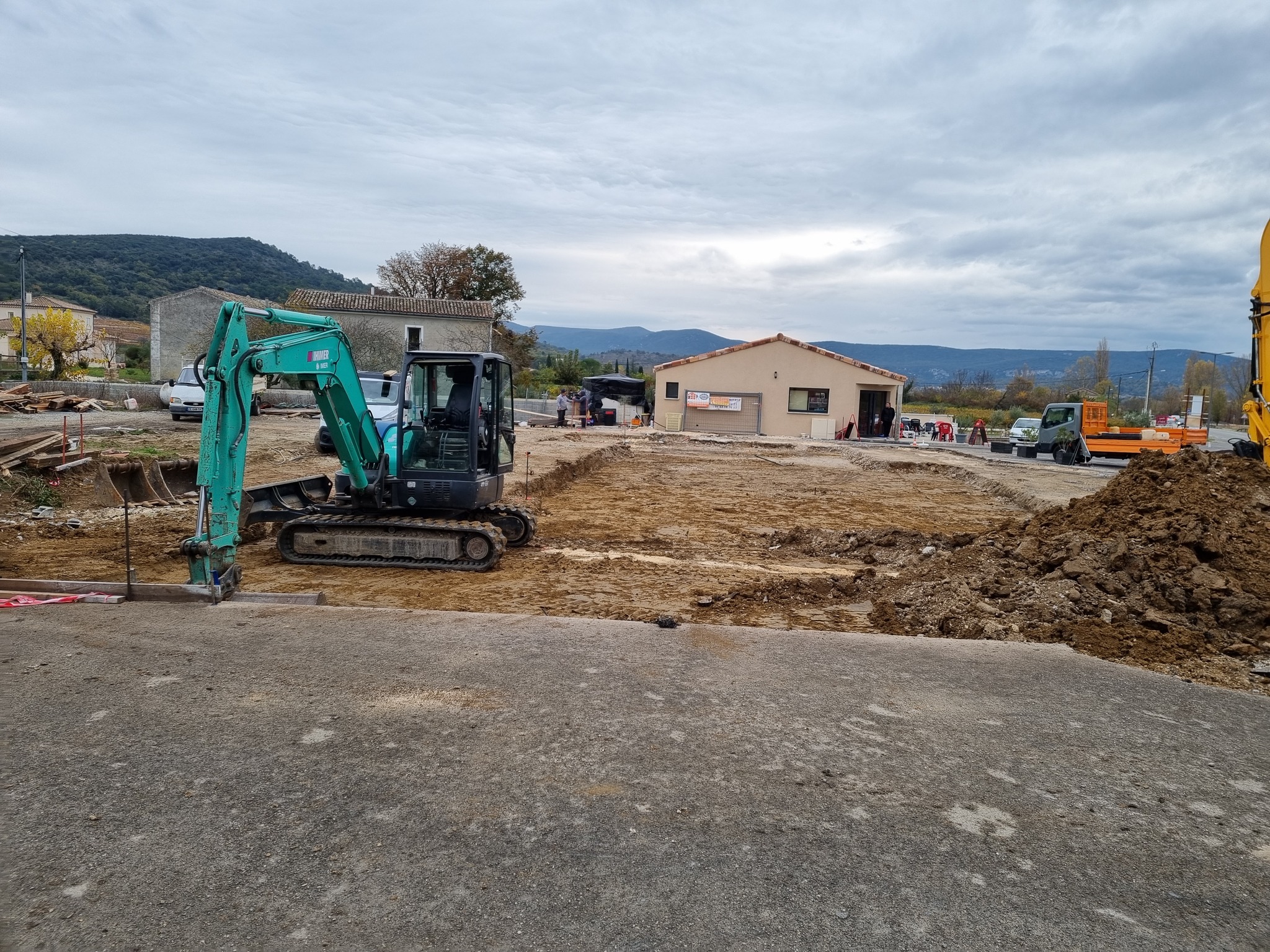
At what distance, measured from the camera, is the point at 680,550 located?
40.1 feet

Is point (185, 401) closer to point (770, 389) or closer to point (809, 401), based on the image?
point (770, 389)

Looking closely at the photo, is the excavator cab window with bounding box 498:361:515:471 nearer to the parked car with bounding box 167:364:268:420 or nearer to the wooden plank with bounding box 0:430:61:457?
the wooden plank with bounding box 0:430:61:457

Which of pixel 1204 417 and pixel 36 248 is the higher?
pixel 36 248

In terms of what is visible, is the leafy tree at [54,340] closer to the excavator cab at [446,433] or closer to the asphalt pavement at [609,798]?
the excavator cab at [446,433]

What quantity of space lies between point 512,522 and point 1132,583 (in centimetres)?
708

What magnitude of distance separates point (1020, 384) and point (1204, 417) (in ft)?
→ 155

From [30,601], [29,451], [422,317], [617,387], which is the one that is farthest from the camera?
[617,387]

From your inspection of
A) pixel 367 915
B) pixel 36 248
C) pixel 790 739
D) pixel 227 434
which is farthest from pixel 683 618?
pixel 36 248

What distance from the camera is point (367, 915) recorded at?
3.22 metres

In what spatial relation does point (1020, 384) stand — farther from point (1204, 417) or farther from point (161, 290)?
point (161, 290)

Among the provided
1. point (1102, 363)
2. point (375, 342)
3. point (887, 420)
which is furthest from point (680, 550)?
point (1102, 363)

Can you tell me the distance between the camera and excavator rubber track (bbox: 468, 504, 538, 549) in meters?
11.5

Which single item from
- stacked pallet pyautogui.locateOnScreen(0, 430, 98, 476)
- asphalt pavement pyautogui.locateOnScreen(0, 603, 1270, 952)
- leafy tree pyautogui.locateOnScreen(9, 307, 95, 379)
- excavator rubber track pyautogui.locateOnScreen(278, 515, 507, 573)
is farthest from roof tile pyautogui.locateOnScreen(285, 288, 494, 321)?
asphalt pavement pyautogui.locateOnScreen(0, 603, 1270, 952)

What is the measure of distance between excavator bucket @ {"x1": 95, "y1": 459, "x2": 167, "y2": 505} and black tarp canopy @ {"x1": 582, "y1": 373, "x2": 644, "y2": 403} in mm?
38649
